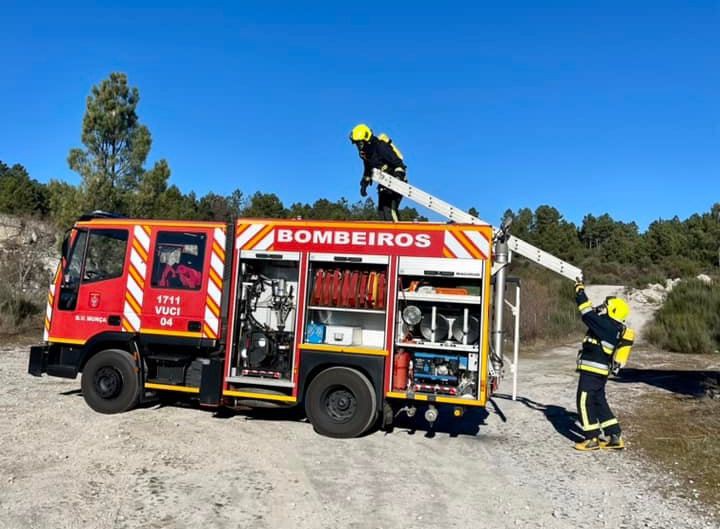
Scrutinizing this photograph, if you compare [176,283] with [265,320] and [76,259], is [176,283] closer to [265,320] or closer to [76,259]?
[265,320]

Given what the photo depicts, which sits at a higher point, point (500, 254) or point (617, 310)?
point (500, 254)

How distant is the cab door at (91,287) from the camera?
8.47 meters

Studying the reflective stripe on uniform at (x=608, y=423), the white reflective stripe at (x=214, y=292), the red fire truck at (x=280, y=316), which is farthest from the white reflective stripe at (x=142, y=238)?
the reflective stripe on uniform at (x=608, y=423)

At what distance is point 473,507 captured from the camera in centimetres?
533

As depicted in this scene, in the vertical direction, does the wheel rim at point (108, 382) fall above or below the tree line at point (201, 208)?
below

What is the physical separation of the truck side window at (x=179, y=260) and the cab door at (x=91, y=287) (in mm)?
549

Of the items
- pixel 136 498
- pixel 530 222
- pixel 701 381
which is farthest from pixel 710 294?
pixel 530 222

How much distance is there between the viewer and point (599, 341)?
758 cm

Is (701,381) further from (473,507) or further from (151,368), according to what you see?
(151,368)

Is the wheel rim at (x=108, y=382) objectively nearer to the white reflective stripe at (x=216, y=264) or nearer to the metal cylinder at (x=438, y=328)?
the white reflective stripe at (x=216, y=264)

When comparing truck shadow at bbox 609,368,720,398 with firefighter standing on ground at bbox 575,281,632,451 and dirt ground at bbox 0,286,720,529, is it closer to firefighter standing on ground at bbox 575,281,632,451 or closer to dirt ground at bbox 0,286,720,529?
dirt ground at bbox 0,286,720,529

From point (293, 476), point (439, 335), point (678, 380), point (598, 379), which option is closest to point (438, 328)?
point (439, 335)

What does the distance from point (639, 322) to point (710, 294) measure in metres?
4.77

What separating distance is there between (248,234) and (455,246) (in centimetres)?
282
